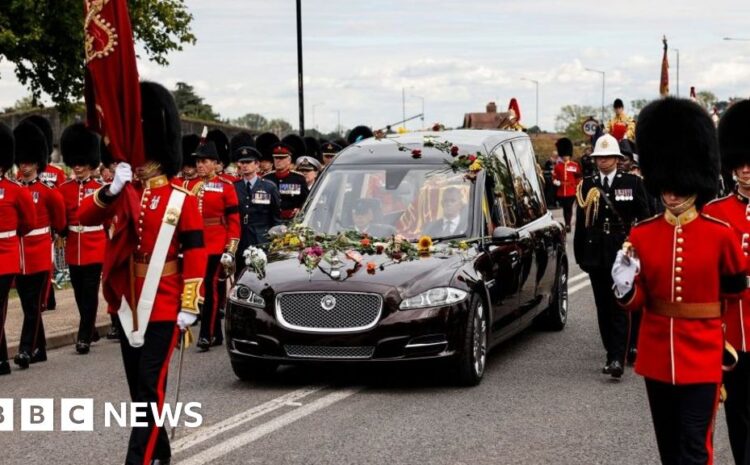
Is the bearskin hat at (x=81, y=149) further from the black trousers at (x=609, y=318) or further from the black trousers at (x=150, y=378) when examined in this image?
the black trousers at (x=150, y=378)

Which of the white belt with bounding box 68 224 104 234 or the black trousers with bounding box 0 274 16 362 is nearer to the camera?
the black trousers with bounding box 0 274 16 362

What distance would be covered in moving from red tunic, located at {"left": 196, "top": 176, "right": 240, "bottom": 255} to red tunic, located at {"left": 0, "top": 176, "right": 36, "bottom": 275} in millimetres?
1759

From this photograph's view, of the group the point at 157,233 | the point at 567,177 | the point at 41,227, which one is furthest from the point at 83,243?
the point at 567,177

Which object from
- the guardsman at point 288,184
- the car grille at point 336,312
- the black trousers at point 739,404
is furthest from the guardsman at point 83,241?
the black trousers at point 739,404

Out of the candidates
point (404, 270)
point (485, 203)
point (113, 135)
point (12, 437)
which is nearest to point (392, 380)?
point (404, 270)

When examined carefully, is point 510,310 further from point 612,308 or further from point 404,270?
point 404,270

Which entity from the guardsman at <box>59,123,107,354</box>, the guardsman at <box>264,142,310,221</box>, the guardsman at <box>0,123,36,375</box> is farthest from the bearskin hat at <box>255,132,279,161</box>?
the guardsman at <box>0,123,36,375</box>

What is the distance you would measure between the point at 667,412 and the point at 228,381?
4.81 meters

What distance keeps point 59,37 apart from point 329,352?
23.9m

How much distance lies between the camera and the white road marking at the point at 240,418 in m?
7.78

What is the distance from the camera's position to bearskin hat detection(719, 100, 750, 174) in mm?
7328

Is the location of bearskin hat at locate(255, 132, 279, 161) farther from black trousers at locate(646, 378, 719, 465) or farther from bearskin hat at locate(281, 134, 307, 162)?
black trousers at locate(646, 378, 719, 465)

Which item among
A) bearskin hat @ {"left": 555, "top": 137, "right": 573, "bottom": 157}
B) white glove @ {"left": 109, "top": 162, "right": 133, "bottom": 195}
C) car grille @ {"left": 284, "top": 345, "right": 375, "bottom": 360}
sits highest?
white glove @ {"left": 109, "top": 162, "right": 133, "bottom": 195}

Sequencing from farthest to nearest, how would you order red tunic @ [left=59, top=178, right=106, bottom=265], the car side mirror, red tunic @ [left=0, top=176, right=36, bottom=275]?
red tunic @ [left=59, top=178, right=106, bottom=265], red tunic @ [left=0, top=176, right=36, bottom=275], the car side mirror
